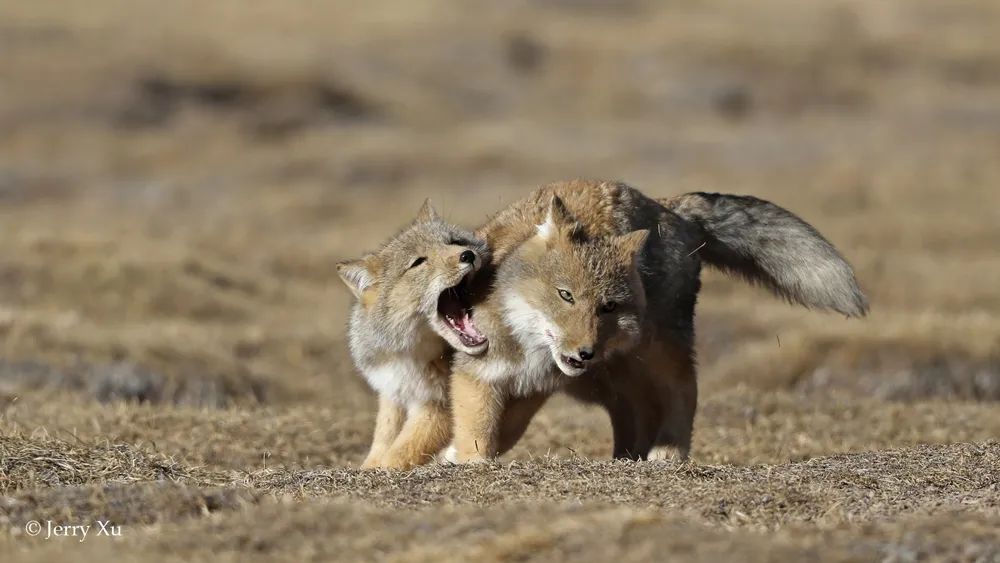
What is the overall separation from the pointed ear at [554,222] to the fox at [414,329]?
45 cm

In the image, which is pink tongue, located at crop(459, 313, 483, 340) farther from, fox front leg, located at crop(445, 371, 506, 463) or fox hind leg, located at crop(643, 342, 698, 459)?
fox hind leg, located at crop(643, 342, 698, 459)

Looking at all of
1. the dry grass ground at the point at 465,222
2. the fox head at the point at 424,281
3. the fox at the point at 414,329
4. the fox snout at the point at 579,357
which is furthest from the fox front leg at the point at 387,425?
the fox snout at the point at 579,357

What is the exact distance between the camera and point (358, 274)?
9.52 meters

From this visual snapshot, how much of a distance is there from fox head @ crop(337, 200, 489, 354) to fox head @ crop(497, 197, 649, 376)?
0.29m

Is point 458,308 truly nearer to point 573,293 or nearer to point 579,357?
point 573,293

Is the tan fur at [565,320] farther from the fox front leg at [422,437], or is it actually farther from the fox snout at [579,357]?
the fox front leg at [422,437]

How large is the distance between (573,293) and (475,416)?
100cm

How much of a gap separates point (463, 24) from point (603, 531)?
4350cm

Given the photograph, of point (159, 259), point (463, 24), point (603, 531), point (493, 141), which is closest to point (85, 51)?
point (493, 141)

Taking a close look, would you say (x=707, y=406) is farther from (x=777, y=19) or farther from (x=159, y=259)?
(x=777, y=19)

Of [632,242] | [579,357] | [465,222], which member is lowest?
[579,357]

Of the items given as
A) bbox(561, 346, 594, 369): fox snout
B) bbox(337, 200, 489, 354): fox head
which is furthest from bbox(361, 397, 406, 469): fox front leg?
bbox(561, 346, 594, 369): fox snout

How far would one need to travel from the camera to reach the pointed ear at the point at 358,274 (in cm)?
946

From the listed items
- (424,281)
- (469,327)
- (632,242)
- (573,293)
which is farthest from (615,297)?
(424,281)
